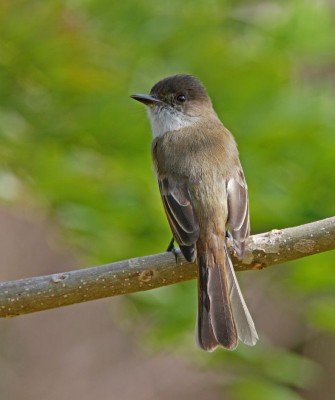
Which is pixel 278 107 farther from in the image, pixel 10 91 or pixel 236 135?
pixel 10 91

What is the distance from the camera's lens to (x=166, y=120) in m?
4.82

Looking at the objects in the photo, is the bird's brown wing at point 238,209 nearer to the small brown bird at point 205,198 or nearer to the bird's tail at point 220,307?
the small brown bird at point 205,198

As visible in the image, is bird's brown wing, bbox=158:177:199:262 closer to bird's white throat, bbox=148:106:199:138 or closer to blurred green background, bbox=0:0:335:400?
blurred green background, bbox=0:0:335:400

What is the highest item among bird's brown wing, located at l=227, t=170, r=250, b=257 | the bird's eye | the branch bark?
the bird's eye

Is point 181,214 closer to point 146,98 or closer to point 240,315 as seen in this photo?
point 240,315

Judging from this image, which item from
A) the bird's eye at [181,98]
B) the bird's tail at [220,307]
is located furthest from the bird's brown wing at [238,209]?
the bird's eye at [181,98]

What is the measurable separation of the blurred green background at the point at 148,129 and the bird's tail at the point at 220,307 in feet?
1.08

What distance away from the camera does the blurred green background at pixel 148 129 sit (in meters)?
4.12

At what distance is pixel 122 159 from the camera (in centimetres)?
427

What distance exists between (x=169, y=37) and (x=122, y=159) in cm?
62

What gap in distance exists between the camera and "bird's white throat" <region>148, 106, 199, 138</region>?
459 cm

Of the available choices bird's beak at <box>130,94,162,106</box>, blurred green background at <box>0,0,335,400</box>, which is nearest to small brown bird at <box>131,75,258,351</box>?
bird's beak at <box>130,94,162,106</box>

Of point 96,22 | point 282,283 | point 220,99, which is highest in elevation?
point 96,22

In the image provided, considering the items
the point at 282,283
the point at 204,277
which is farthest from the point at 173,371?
the point at 204,277
